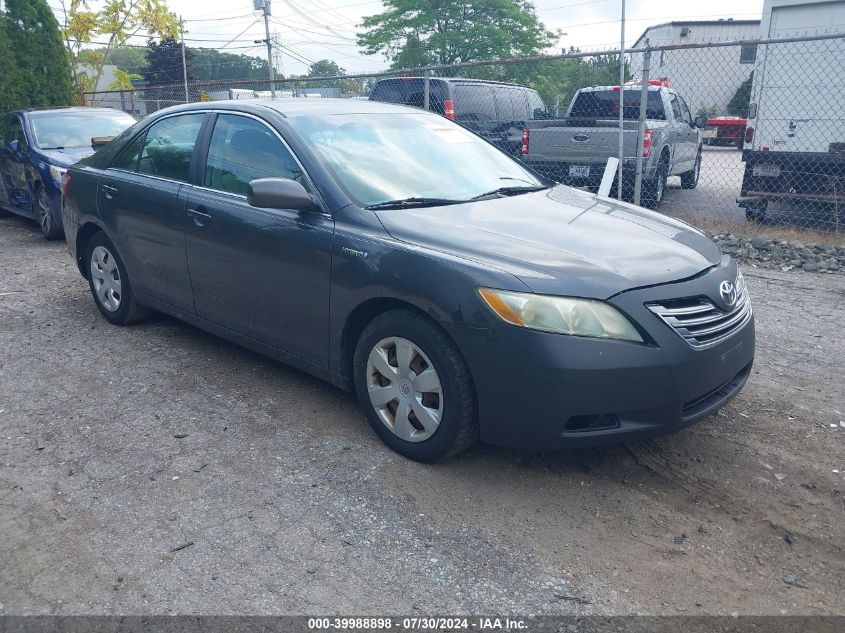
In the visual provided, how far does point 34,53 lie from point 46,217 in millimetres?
7091

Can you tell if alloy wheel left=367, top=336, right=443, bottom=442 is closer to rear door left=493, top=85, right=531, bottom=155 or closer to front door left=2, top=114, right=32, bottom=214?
front door left=2, top=114, right=32, bottom=214

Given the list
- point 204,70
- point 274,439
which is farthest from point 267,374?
point 204,70

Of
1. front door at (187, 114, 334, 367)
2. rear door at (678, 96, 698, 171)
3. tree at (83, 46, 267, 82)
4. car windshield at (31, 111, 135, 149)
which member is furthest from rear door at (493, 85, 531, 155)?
tree at (83, 46, 267, 82)

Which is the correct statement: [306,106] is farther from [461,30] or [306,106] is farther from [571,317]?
[461,30]

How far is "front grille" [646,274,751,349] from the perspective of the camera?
327cm

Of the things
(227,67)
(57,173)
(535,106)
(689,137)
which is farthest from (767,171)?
(227,67)

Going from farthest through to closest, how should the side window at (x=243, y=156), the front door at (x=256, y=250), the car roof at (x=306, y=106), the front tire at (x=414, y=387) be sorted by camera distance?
the car roof at (x=306, y=106) < the side window at (x=243, y=156) < the front door at (x=256, y=250) < the front tire at (x=414, y=387)

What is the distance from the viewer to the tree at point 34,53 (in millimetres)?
14188

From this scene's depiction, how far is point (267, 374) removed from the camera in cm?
490

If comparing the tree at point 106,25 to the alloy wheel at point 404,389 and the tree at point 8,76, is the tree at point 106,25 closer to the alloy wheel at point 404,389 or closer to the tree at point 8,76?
the tree at point 8,76

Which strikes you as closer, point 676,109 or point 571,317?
point 571,317

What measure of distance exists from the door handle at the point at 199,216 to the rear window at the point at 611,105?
8810 mm

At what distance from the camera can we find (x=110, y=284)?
5.76 meters

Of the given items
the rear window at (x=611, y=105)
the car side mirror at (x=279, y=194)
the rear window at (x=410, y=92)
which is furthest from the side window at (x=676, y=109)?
the car side mirror at (x=279, y=194)
